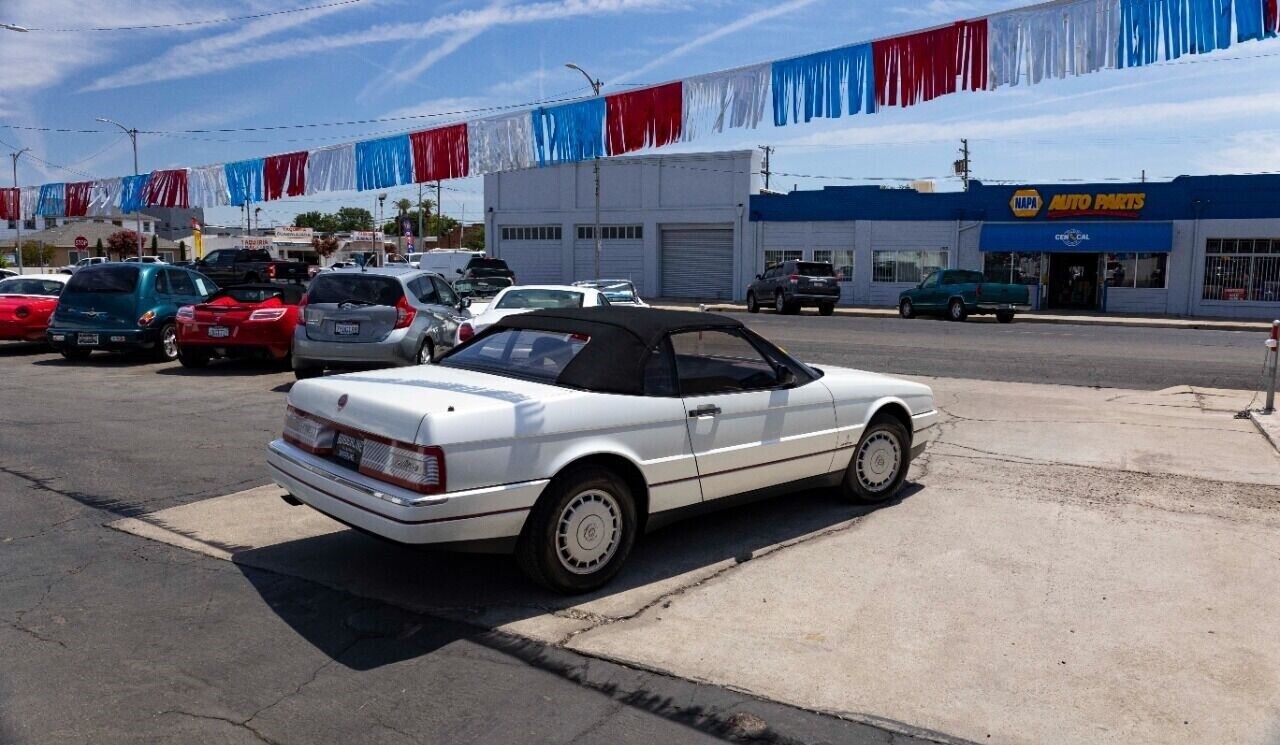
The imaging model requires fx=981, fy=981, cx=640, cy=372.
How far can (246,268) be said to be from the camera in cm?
3206

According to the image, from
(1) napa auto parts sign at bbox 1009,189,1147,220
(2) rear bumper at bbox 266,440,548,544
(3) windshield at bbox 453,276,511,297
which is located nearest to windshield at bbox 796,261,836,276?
(1) napa auto parts sign at bbox 1009,189,1147,220

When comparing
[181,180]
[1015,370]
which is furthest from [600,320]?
[181,180]

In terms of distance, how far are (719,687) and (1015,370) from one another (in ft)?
43.2

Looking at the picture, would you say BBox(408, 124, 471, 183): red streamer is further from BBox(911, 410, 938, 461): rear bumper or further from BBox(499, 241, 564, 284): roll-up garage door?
BBox(499, 241, 564, 284): roll-up garage door

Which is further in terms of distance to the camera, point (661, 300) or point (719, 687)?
point (661, 300)

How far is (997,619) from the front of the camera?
15.5 feet

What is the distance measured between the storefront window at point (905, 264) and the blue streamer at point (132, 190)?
2962 centimetres

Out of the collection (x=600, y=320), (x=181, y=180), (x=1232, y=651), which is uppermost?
(x=181, y=180)

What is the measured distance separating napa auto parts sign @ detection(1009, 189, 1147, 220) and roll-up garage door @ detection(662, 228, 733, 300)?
526 inches

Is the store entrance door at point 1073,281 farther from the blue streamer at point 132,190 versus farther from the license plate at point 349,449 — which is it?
the license plate at point 349,449

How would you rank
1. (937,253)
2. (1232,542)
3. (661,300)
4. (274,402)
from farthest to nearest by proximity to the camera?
(661,300) < (937,253) < (274,402) < (1232,542)

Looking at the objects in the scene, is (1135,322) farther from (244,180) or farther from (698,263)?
(244,180)

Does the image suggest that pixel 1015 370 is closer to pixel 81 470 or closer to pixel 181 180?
pixel 81 470

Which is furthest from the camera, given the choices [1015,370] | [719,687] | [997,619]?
[1015,370]
